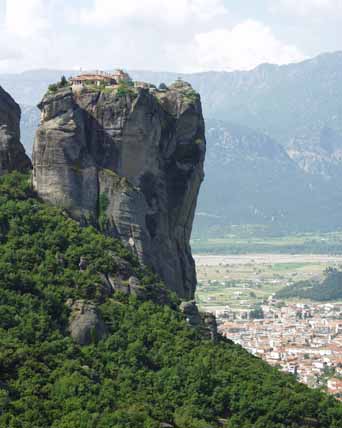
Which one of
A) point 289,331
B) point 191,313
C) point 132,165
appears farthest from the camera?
point 289,331

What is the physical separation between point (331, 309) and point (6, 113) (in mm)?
119815

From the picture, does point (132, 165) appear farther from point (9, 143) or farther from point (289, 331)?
point (289, 331)

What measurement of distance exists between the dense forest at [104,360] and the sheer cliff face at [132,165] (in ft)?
6.33

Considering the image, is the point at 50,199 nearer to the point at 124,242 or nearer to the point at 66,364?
the point at 124,242

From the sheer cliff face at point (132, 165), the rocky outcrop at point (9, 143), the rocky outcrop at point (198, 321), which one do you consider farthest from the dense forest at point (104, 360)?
the rocky outcrop at point (9, 143)

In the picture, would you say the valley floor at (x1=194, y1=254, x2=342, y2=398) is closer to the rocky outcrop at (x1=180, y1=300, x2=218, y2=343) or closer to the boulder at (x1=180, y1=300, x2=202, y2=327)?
the rocky outcrop at (x1=180, y1=300, x2=218, y2=343)

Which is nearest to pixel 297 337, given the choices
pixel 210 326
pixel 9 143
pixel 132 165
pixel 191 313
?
pixel 132 165

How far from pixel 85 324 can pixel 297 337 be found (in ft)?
308

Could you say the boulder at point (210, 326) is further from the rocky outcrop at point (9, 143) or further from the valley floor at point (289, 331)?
the valley floor at point (289, 331)

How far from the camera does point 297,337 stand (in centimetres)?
14212

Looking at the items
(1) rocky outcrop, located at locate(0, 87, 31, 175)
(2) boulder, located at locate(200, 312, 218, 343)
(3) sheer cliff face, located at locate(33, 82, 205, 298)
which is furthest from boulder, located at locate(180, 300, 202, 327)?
(1) rocky outcrop, located at locate(0, 87, 31, 175)

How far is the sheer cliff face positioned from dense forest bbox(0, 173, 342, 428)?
193cm

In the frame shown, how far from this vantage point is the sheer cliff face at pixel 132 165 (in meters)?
59.2

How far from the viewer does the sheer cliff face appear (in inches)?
2331
